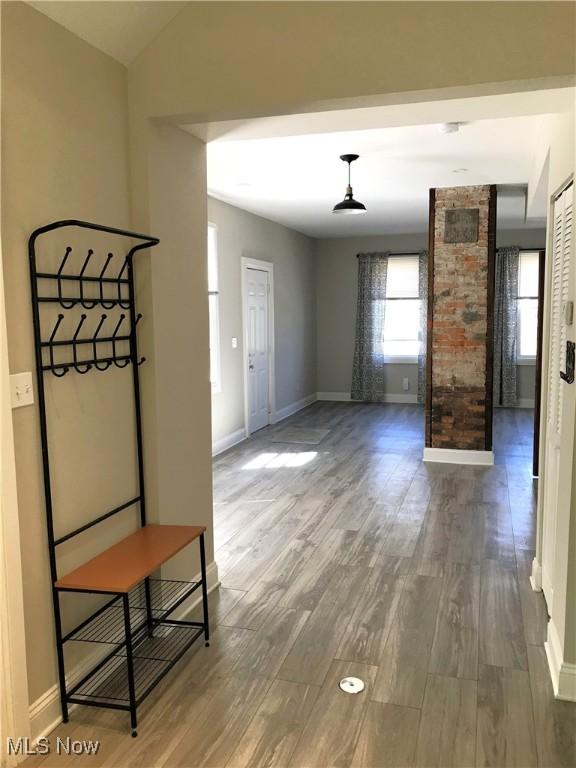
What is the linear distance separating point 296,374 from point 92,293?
6.74 m

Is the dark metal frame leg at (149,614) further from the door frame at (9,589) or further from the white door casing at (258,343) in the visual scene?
the white door casing at (258,343)

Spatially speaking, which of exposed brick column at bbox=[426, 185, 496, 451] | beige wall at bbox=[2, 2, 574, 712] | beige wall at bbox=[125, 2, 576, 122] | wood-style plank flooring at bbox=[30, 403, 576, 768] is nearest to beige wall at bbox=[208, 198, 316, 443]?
wood-style plank flooring at bbox=[30, 403, 576, 768]

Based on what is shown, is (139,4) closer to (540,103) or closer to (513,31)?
(513,31)

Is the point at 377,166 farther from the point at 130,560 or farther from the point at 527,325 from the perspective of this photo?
the point at 527,325

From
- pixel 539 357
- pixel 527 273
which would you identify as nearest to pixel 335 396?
pixel 527 273

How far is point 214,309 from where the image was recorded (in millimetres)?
6332

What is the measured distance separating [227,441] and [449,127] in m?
3.99

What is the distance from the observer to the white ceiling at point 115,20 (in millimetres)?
2211

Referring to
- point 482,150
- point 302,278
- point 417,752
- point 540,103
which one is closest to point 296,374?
point 302,278

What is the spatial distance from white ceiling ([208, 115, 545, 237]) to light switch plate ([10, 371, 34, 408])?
177 centimetres

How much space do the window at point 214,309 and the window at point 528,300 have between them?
4.72 metres

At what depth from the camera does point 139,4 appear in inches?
94.0

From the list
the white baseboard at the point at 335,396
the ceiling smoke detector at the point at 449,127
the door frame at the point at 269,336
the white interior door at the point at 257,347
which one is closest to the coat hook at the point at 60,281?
the ceiling smoke detector at the point at 449,127

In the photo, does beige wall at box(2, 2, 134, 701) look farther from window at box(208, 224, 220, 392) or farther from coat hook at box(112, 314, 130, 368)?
window at box(208, 224, 220, 392)
